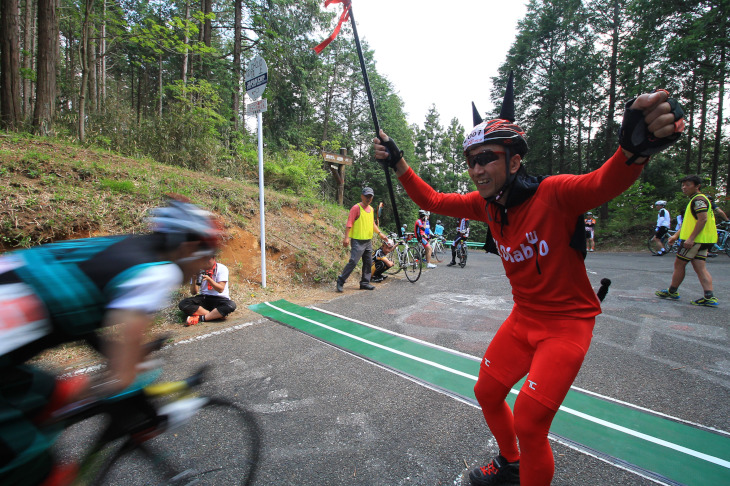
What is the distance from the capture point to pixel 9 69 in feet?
24.9

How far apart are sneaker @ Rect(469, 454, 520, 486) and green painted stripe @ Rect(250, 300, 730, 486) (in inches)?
30.1

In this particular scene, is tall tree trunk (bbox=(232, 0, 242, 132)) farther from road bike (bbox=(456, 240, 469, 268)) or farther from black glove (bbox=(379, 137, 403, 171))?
black glove (bbox=(379, 137, 403, 171))

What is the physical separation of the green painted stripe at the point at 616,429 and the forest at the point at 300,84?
850cm

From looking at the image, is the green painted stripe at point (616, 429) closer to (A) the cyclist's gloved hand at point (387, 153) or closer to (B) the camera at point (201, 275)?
(A) the cyclist's gloved hand at point (387, 153)

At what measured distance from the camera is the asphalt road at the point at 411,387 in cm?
228

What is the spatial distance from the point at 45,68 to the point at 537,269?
1098 cm

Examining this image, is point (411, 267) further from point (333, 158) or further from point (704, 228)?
point (704, 228)

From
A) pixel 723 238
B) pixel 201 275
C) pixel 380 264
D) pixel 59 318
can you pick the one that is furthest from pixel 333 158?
pixel 723 238

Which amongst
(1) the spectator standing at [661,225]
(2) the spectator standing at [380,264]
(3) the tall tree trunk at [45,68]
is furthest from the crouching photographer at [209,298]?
(1) the spectator standing at [661,225]

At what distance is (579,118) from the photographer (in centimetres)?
2867

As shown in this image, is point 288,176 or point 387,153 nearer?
point 387,153

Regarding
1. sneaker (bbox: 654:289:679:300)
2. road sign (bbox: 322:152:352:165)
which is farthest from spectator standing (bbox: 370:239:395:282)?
sneaker (bbox: 654:289:679:300)

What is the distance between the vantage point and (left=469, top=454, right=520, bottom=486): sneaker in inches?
80.0

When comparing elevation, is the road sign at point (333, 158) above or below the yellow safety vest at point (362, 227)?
above
